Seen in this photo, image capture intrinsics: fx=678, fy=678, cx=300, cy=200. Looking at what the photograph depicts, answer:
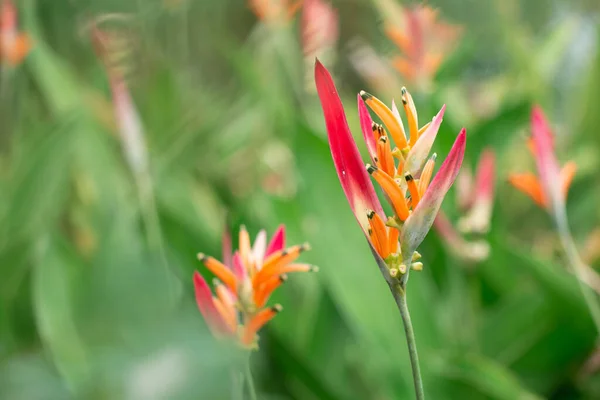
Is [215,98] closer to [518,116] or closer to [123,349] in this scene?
[518,116]

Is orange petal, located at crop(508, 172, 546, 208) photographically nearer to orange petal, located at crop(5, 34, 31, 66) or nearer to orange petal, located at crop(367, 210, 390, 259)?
orange petal, located at crop(367, 210, 390, 259)

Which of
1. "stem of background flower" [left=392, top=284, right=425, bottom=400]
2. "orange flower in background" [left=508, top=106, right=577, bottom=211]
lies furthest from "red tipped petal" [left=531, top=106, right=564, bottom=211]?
"stem of background flower" [left=392, top=284, right=425, bottom=400]

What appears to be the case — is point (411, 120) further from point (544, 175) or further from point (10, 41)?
point (10, 41)

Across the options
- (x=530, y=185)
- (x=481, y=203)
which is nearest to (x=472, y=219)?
(x=481, y=203)

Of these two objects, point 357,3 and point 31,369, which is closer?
point 31,369

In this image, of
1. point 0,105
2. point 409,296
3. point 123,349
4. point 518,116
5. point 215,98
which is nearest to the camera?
point 123,349

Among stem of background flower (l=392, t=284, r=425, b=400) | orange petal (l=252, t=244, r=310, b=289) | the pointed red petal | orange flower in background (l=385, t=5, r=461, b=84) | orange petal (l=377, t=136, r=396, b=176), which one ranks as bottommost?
stem of background flower (l=392, t=284, r=425, b=400)

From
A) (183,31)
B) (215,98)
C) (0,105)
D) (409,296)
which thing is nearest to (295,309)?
(409,296)
